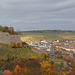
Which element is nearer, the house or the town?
the house

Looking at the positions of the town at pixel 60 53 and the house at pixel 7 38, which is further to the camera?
the town at pixel 60 53

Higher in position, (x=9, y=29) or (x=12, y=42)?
(x=9, y=29)

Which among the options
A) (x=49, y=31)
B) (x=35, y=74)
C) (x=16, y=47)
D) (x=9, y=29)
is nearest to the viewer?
(x=35, y=74)

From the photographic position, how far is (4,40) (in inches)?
1041

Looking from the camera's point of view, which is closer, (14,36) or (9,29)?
(14,36)

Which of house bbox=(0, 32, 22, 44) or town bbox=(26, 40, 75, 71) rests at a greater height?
house bbox=(0, 32, 22, 44)

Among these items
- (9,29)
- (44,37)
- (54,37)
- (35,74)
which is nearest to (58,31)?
(54,37)

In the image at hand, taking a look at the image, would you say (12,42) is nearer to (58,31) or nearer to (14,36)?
(14,36)

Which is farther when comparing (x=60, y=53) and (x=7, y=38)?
(x=60, y=53)

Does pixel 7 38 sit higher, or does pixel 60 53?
pixel 7 38

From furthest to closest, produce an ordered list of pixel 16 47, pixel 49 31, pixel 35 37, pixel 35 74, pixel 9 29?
pixel 49 31
pixel 35 37
pixel 9 29
pixel 16 47
pixel 35 74

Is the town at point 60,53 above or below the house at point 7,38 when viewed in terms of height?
below

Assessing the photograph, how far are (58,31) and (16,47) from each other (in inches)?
4683

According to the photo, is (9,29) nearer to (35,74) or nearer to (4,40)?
(4,40)
